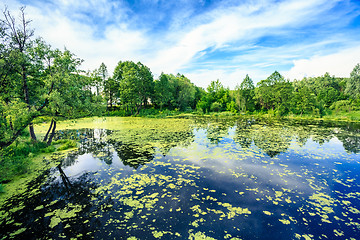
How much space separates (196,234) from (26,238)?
4.43 metres

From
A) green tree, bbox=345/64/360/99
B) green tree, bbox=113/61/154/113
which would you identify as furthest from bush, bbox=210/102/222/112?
green tree, bbox=345/64/360/99

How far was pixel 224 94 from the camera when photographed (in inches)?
2135

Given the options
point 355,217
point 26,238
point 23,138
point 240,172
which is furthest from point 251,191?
point 23,138

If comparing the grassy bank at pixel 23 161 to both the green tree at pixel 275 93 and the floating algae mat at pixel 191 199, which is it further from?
the green tree at pixel 275 93

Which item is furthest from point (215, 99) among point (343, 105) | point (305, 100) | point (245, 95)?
point (343, 105)

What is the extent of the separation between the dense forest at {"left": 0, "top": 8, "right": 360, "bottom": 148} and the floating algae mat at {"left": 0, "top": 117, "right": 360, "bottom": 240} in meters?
3.52

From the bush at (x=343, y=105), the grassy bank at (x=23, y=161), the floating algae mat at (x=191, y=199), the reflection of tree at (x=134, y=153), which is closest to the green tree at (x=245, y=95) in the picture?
the bush at (x=343, y=105)

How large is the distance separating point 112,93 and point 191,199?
43328mm

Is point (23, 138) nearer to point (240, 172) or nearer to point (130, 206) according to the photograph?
point (130, 206)

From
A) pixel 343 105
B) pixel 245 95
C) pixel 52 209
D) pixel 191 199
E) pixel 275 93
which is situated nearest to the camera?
pixel 52 209

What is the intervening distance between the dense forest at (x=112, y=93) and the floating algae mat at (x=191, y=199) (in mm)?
3521

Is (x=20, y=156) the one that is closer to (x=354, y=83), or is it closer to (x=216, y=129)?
(x=216, y=129)

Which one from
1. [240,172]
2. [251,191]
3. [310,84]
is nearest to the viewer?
[251,191]

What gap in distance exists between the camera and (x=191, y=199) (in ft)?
18.4
